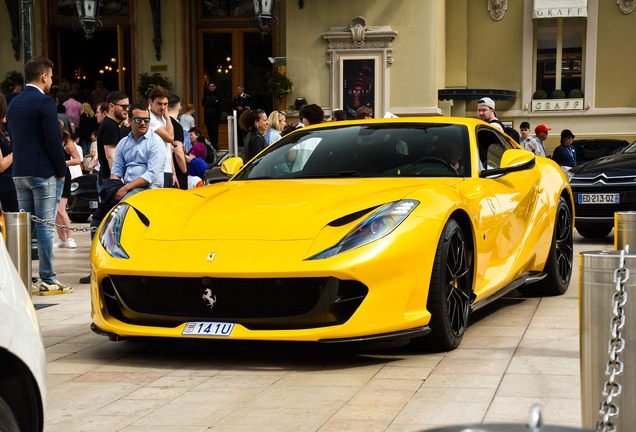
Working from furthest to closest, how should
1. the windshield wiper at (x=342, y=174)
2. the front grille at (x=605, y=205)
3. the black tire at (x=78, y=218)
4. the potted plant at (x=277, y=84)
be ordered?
the potted plant at (x=277, y=84) → the black tire at (x=78, y=218) → the front grille at (x=605, y=205) → the windshield wiper at (x=342, y=174)

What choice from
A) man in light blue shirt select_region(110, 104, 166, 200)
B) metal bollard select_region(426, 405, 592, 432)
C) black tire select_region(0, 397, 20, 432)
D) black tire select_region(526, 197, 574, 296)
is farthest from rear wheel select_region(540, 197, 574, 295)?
metal bollard select_region(426, 405, 592, 432)

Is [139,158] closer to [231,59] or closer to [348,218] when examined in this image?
[348,218]

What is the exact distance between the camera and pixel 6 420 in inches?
90.3

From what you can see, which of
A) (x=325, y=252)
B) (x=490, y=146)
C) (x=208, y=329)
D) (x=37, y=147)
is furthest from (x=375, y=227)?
(x=37, y=147)

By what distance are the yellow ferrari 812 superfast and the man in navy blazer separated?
7.67ft

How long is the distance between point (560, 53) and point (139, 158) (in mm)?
19765

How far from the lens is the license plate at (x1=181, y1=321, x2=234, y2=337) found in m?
4.44

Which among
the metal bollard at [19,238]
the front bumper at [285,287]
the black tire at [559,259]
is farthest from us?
the black tire at [559,259]

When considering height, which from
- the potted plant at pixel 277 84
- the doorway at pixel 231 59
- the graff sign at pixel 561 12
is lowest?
the potted plant at pixel 277 84

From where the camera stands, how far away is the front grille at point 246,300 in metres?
4.37

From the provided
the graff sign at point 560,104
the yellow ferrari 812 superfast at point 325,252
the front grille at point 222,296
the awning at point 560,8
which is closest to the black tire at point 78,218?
the yellow ferrari 812 superfast at point 325,252

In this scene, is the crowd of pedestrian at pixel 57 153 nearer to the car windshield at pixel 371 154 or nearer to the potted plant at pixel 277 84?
the car windshield at pixel 371 154

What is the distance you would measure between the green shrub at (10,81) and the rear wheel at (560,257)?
18.1 m

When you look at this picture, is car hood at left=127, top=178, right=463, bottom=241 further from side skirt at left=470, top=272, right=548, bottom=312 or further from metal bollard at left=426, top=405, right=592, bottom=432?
metal bollard at left=426, top=405, right=592, bottom=432
